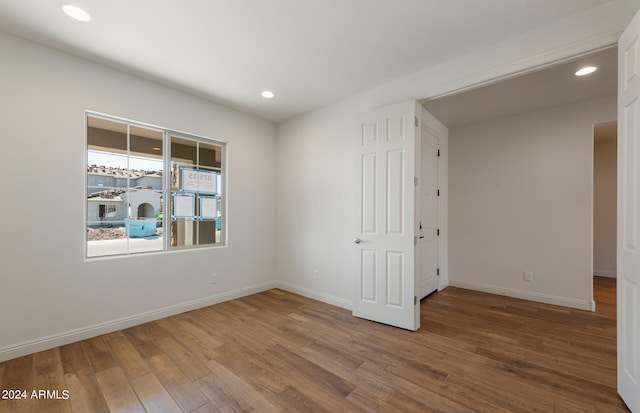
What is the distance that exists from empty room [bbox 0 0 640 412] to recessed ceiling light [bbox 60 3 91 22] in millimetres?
22

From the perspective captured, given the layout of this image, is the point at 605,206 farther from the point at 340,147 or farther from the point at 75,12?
the point at 75,12

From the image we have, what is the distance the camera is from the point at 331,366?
2166mm

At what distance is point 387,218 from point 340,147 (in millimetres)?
1211

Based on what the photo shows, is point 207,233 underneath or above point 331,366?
above

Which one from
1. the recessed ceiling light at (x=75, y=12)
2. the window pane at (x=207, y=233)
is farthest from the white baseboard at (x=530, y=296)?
the recessed ceiling light at (x=75, y=12)

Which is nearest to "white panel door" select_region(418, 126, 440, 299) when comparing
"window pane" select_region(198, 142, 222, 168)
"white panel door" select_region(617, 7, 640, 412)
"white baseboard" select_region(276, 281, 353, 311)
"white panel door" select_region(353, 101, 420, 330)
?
"white panel door" select_region(353, 101, 420, 330)

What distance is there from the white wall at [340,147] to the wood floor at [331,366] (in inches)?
33.2

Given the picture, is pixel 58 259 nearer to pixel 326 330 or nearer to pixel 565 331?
pixel 326 330

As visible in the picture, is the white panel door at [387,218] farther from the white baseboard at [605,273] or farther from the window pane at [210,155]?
the white baseboard at [605,273]

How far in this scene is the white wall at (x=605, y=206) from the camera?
513 centimetres

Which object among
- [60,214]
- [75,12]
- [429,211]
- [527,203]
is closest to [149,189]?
[60,214]

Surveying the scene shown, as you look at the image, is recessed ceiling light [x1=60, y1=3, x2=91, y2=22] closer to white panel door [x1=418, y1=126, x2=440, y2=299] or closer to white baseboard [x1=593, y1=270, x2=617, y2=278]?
white panel door [x1=418, y1=126, x2=440, y2=299]

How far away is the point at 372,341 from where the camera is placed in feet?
8.49

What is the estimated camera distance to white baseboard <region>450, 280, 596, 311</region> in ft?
11.1
